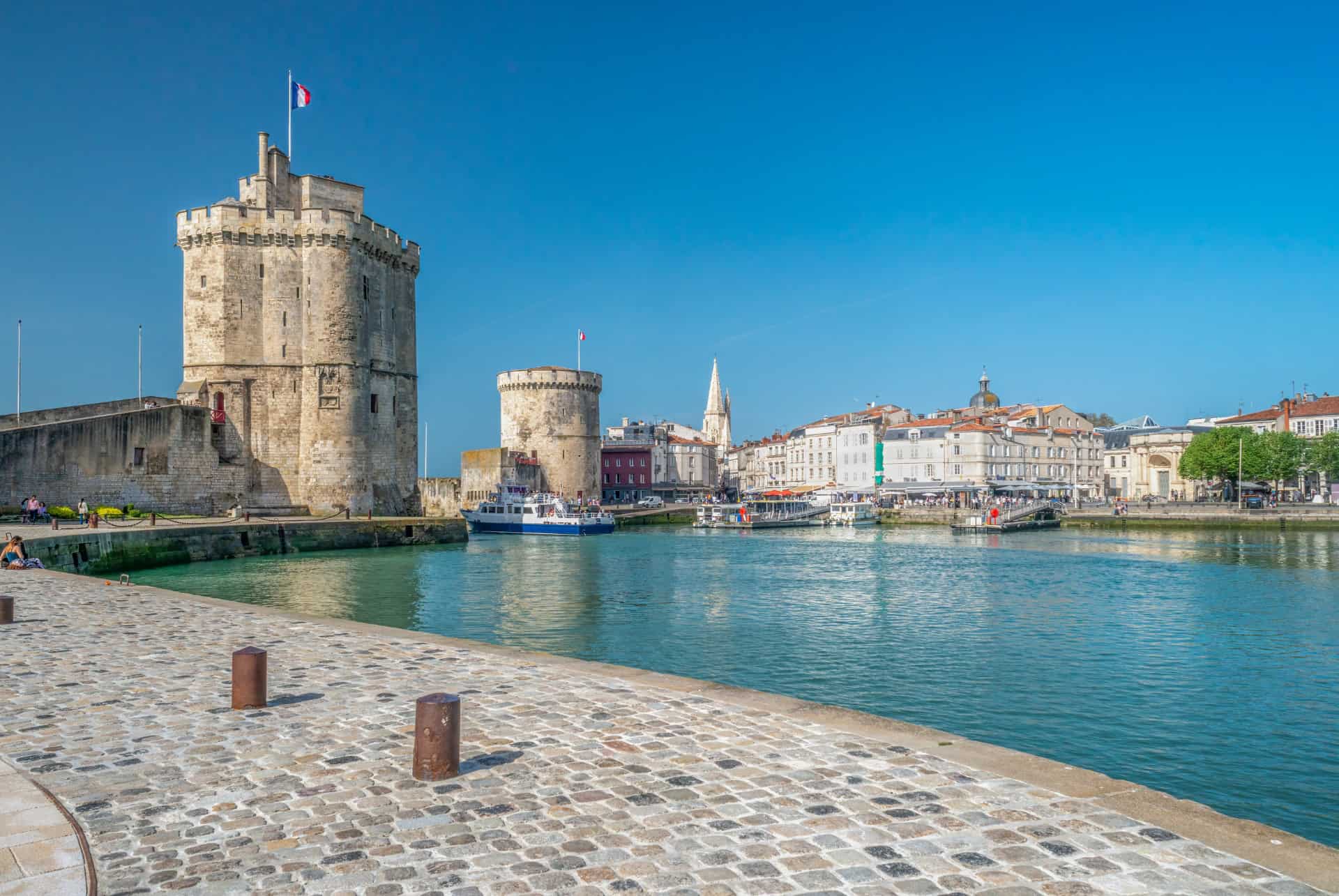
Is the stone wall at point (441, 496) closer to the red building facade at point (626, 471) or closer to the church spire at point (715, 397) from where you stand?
the red building facade at point (626, 471)

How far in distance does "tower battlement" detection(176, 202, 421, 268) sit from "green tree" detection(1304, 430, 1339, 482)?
227ft

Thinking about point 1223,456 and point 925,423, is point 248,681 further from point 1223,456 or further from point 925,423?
point 925,423

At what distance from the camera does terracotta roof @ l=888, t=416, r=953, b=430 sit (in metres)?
87.8

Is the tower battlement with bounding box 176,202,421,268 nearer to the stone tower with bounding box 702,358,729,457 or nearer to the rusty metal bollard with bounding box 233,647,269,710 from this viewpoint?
the rusty metal bollard with bounding box 233,647,269,710

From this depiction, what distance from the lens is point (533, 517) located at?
58.9 m

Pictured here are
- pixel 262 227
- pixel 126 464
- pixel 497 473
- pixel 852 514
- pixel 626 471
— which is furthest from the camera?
pixel 626 471

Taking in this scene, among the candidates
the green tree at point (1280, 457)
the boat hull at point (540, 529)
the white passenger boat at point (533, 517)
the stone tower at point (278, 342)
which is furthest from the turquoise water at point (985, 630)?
the green tree at point (1280, 457)

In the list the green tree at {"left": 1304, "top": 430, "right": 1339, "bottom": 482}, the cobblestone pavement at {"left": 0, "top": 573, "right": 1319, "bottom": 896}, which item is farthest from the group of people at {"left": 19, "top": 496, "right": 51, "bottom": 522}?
the green tree at {"left": 1304, "top": 430, "right": 1339, "bottom": 482}

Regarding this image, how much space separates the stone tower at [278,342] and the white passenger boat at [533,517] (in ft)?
61.7

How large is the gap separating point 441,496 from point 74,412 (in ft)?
86.3

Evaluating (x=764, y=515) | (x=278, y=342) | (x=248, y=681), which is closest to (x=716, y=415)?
(x=764, y=515)

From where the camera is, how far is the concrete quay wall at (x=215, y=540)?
24.7 meters

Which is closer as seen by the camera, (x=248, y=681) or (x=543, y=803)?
(x=543, y=803)

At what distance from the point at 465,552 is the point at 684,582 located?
14.7m
